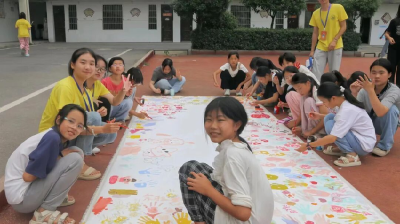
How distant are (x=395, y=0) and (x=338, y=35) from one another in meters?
18.3

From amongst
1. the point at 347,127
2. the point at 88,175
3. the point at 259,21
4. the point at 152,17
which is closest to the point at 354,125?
the point at 347,127

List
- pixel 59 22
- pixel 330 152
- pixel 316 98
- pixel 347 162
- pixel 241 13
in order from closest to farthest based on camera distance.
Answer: pixel 347 162
pixel 330 152
pixel 316 98
pixel 241 13
pixel 59 22

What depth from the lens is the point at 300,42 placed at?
15.0 metres

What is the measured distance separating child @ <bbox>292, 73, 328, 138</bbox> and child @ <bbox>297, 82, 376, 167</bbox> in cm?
44

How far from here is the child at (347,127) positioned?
302 centimetres

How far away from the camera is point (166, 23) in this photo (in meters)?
22.1

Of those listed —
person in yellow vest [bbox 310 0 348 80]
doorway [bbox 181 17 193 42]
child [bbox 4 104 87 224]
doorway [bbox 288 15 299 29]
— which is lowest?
child [bbox 4 104 87 224]

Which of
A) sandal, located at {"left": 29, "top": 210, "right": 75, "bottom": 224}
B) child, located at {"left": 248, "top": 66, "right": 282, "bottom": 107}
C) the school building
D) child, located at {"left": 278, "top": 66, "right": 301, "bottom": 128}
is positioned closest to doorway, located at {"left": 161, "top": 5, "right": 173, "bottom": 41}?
the school building

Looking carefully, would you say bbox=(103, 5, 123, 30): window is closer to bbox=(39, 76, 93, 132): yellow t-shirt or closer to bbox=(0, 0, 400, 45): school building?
bbox=(0, 0, 400, 45): school building

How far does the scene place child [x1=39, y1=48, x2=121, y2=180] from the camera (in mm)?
2582

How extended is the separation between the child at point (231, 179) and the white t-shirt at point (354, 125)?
1498 millimetres

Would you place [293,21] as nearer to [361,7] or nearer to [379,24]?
[379,24]

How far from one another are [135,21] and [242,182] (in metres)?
21.5

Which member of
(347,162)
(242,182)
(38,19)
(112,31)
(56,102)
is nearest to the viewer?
(242,182)
